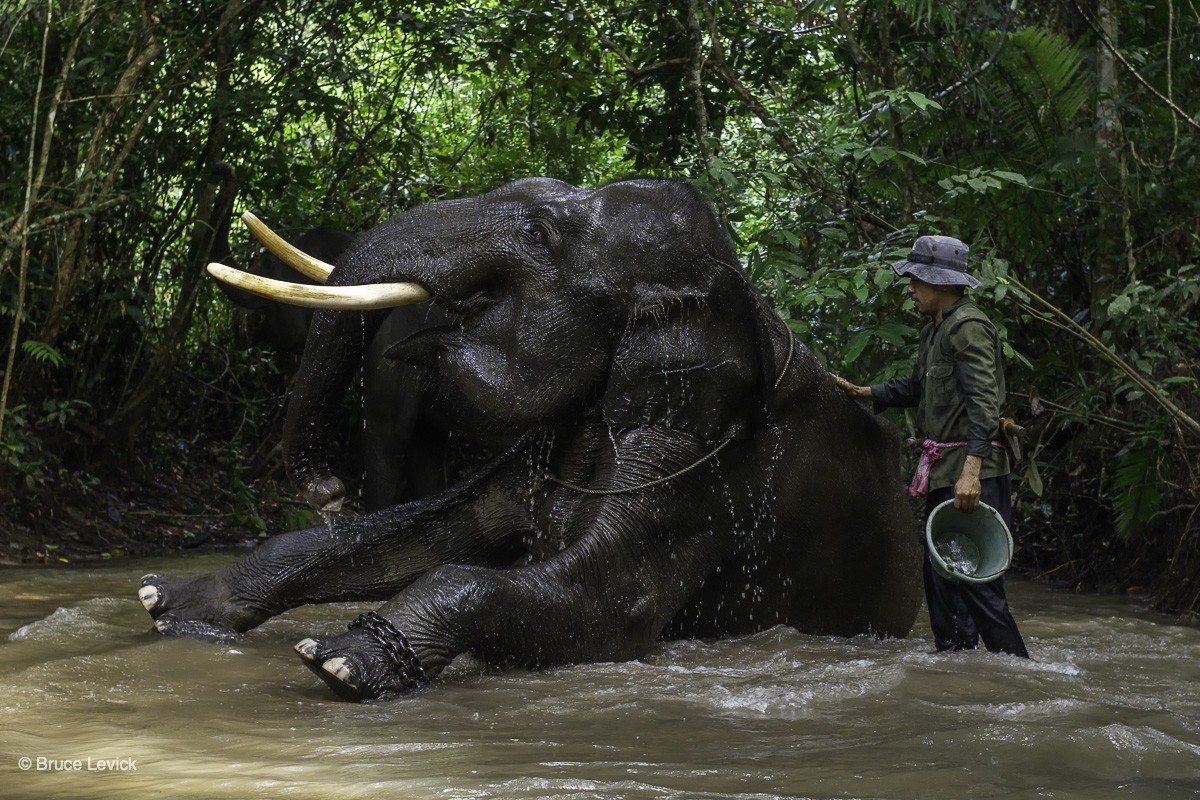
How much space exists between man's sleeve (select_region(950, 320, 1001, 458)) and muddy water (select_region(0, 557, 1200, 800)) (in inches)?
29.8

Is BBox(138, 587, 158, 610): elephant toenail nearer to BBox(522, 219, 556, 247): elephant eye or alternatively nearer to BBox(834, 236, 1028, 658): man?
BBox(522, 219, 556, 247): elephant eye

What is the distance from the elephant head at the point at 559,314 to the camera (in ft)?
16.7

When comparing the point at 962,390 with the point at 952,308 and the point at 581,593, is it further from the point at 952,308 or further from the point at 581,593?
the point at 581,593

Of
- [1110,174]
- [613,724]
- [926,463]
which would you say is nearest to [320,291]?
[613,724]

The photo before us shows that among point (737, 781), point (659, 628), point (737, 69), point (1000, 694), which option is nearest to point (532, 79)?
point (737, 69)

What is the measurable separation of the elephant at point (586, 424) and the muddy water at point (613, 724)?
0.77 feet

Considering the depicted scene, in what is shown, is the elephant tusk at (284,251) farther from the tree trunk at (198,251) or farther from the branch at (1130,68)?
the branch at (1130,68)

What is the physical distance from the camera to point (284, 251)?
528 cm

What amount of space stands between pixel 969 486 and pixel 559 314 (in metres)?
1.50

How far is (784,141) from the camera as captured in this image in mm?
7578

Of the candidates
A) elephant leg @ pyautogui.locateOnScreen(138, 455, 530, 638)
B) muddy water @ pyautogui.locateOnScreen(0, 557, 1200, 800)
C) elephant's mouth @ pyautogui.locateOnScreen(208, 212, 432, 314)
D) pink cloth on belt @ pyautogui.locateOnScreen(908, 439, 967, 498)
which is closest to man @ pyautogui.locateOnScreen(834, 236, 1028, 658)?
pink cloth on belt @ pyautogui.locateOnScreen(908, 439, 967, 498)

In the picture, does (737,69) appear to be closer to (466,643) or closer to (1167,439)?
(1167,439)

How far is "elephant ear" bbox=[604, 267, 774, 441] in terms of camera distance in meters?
5.17

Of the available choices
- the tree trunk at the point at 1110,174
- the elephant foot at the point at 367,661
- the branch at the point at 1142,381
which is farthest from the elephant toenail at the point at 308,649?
the tree trunk at the point at 1110,174
